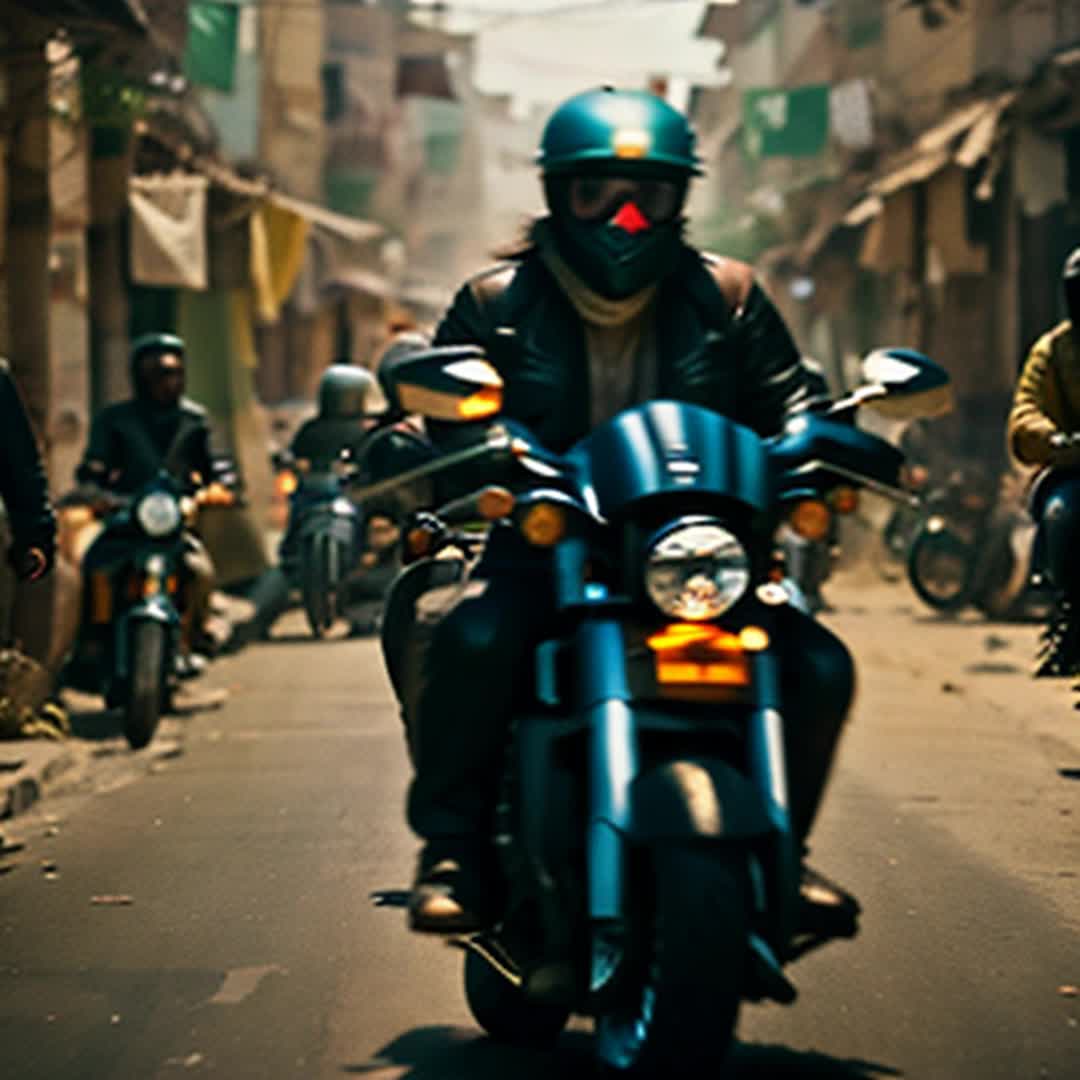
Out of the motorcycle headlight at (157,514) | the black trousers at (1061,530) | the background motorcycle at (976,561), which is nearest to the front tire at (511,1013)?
the black trousers at (1061,530)

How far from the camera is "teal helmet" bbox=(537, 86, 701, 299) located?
560 cm

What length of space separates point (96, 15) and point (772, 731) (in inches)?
443

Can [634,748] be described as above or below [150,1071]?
above

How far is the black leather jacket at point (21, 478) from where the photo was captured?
793cm

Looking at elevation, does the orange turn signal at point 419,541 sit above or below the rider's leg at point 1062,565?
above

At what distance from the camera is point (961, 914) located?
23.0ft

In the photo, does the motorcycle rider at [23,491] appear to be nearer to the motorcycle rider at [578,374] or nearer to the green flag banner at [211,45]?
the motorcycle rider at [578,374]

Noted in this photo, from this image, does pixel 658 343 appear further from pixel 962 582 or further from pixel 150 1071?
pixel 962 582

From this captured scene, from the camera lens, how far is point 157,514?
1229 cm

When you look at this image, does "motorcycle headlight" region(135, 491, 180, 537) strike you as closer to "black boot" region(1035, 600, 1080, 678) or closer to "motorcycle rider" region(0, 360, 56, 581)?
"motorcycle rider" region(0, 360, 56, 581)

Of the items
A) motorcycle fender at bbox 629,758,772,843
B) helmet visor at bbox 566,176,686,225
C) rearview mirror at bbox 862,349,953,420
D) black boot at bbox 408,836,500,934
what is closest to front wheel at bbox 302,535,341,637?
helmet visor at bbox 566,176,686,225

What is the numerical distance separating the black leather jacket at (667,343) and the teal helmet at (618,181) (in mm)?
146

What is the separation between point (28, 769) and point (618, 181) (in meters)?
5.31

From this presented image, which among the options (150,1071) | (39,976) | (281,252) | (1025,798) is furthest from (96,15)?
(281,252)
